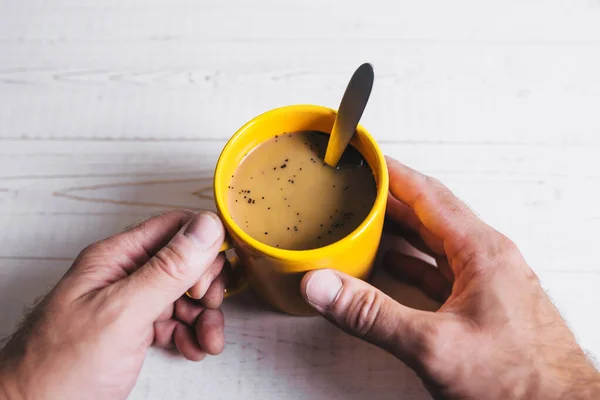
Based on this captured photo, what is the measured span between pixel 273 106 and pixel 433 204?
14.1 inches

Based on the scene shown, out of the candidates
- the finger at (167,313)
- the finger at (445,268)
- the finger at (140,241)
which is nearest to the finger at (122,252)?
the finger at (140,241)

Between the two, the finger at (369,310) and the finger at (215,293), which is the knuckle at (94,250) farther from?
the finger at (369,310)

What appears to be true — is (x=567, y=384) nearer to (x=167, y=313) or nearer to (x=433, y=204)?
(x=433, y=204)

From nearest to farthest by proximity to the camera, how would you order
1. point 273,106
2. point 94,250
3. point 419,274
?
point 94,250 → point 419,274 → point 273,106

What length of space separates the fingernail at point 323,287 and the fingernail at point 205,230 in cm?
13

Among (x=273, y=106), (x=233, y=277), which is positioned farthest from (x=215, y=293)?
(x=273, y=106)

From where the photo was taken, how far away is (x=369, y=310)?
0.74 metres

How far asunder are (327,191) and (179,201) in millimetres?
319

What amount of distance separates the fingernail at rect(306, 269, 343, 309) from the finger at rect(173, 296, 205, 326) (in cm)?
26

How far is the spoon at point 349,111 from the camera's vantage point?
720mm

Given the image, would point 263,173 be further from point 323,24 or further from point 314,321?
point 323,24

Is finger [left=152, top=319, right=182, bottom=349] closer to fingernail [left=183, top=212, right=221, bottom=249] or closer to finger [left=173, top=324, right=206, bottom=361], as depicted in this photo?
finger [left=173, top=324, right=206, bottom=361]

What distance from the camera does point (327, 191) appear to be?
0.79 meters

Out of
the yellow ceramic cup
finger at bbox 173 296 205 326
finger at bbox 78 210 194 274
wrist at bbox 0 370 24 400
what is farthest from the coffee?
wrist at bbox 0 370 24 400
